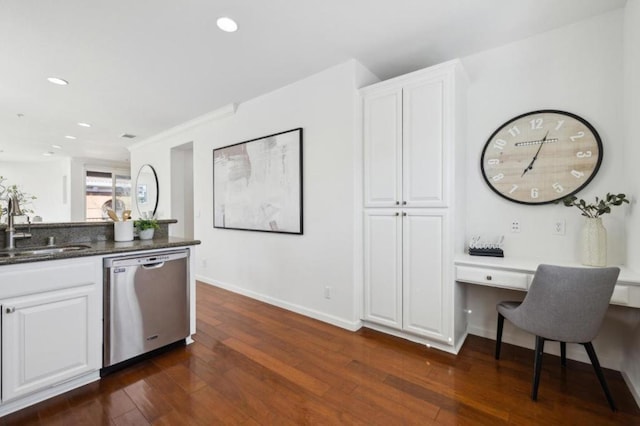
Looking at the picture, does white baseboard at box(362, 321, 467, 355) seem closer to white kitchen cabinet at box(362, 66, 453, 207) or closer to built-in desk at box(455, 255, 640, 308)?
built-in desk at box(455, 255, 640, 308)

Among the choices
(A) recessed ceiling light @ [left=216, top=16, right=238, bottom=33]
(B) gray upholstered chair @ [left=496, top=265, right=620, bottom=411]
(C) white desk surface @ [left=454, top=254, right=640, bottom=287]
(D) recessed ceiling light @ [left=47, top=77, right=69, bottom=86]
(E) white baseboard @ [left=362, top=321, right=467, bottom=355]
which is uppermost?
(A) recessed ceiling light @ [left=216, top=16, right=238, bottom=33]

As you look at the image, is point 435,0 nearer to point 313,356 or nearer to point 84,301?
point 313,356

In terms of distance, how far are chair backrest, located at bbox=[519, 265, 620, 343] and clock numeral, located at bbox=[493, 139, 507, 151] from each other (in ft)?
3.82

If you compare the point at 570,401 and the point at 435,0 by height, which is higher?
the point at 435,0

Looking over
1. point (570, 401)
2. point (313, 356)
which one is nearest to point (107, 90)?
point (313, 356)

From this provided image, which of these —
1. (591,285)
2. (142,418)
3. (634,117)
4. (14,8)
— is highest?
(14,8)

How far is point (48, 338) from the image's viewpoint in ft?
5.67

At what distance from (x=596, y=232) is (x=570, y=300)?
0.62 meters

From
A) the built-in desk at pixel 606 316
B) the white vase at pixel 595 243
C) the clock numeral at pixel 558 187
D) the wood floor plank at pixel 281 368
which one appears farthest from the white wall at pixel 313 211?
the white vase at pixel 595 243

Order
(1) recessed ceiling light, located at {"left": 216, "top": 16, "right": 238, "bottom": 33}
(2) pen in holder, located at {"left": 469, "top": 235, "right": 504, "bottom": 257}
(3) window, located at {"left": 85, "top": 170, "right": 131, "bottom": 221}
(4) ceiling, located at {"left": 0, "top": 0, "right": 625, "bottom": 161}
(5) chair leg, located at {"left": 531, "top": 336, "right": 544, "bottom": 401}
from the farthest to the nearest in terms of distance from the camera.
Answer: (3) window, located at {"left": 85, "top": 170, "right": 131, "bottom": 221} → (2) pen in holder, located at {"left": 469, "top": 235, "right": 504, "bottom": 257} → (1) recessed ceiling light, located at {"left": 216, "top": 16, "right": 238, "bottom": 33} → (4) ceiling, located at {"left": 0, "top": 0, "right": 625, "bottom": 161} → (5) chair leg, located at {"left": 531, "top": 336, "right": 544, "bottom": 401}

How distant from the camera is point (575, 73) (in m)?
2.17

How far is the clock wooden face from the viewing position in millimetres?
2131

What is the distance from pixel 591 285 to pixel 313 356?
1.86 metres

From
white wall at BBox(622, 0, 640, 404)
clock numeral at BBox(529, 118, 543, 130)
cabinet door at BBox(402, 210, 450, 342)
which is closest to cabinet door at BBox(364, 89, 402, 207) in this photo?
cabinet door at BBox(402, 210, 450, 342)
